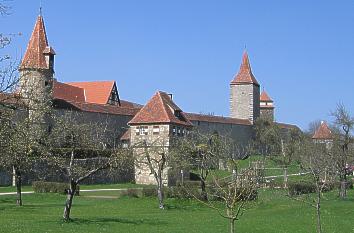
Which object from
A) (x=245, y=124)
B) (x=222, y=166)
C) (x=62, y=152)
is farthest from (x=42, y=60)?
(x=245, y=124)

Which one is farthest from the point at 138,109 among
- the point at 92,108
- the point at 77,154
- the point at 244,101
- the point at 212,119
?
the point at 244,101

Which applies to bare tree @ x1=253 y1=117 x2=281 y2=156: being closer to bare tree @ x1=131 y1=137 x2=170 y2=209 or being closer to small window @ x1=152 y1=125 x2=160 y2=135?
small window @ x1=152 y1=125 x2=160 y2=135

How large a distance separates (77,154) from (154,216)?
24.7 meters

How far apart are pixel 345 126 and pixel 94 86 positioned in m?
38.8

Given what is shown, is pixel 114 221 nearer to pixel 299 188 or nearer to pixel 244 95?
pixel 299 188

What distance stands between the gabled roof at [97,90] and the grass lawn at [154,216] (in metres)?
36.3

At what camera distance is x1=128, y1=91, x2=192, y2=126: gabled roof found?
50.5 m

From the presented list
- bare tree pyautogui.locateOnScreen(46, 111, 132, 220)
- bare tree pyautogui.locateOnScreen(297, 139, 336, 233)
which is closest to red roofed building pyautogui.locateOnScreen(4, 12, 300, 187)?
bare tree pyautogui.locateOnScreen(46, 111, 132, 220)

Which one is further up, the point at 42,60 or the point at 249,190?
the point at 42,60

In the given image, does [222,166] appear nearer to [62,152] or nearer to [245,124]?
[62,152]

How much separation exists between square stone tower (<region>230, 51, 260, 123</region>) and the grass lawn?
2107 inches

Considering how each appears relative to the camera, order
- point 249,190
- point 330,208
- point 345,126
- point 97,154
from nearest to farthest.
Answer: point 249,190 → point 330,208 → point 345,126 → point 97,154

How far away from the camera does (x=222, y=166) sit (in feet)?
186

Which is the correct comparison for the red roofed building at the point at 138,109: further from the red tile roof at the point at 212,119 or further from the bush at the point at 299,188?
the bush at the point at 299,188
